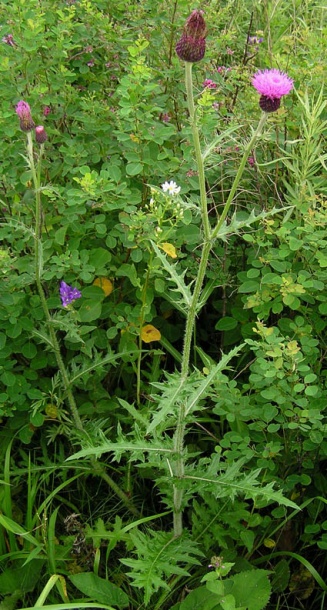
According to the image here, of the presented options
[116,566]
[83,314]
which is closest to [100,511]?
[116,566]

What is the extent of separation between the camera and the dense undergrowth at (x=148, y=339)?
1.81m

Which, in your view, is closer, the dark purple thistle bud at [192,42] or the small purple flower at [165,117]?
the dark purple thistle bud at [192,42]

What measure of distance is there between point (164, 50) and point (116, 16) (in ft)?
0.71

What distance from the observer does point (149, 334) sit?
7.09 feet

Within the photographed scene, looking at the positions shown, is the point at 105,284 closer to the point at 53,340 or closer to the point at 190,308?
the point at 53,340

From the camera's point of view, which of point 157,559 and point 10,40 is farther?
point 10,40

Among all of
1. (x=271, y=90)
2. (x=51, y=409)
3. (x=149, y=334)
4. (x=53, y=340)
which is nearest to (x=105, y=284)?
(x=149, y=334)

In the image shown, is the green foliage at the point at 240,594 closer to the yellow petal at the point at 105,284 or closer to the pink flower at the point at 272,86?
the yellow petal at the point at 105,284

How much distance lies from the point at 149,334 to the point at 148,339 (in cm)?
2

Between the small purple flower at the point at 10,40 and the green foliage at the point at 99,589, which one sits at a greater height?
the small purple flower at the point at 10,40

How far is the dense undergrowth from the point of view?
181 cm

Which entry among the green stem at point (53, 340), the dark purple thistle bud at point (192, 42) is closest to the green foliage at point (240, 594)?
the green stem at point (53, 340)

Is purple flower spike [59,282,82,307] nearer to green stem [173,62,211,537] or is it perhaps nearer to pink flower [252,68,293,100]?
green stem [173,62,211,537]

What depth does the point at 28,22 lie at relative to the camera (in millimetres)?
1964
